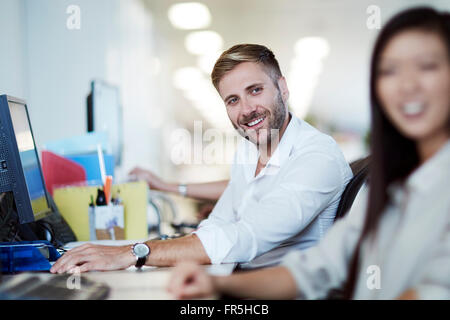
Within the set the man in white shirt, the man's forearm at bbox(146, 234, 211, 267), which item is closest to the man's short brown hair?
the man in white shirt

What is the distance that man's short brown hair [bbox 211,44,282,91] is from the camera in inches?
48.0

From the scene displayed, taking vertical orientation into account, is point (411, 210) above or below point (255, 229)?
above

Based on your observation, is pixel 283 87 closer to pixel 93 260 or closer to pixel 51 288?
pixel 93 260

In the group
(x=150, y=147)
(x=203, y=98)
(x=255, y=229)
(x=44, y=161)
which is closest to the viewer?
(x=255, y=229)

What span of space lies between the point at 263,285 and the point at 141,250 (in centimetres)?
43

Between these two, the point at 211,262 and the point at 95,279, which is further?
the point at 211,262

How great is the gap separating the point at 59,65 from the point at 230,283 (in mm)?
2163

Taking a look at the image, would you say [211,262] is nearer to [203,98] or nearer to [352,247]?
[352,247]

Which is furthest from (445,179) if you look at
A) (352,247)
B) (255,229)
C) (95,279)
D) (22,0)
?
(22,0)

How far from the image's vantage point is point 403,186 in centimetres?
64

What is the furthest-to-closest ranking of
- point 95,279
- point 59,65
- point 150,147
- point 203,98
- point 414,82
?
point 203,98, point 150,147, point 59,65, point 95,279, point 414,82

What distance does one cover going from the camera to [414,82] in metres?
0.60

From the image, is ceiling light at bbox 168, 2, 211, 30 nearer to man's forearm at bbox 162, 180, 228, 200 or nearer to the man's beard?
man's forearm at bbox 162, 180, 228, 200

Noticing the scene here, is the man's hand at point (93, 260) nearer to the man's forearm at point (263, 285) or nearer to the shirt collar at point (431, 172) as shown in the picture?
the man's forearm at point (263, 285)
